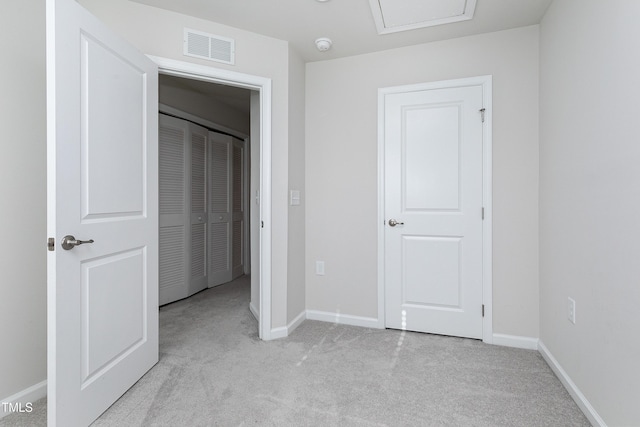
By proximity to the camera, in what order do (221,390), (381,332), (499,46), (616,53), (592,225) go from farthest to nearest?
(381,332) → (499,46) → (221,390) → (592,225) → (616,53)

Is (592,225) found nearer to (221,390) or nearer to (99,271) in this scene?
(221,390)

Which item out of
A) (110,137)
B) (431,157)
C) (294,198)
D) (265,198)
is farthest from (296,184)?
(110,137)

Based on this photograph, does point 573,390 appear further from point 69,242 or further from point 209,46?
point 209,46

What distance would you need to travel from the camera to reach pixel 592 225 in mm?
1566

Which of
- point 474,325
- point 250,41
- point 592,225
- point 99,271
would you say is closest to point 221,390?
point 99,271

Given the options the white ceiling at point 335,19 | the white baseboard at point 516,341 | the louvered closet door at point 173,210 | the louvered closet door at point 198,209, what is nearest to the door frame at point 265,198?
the white ceiling at point 335,19

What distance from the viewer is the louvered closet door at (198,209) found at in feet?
12.3

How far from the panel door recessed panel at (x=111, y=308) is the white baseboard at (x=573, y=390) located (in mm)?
2381

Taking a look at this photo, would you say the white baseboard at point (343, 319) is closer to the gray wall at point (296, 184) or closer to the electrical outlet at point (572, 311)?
the gray wall at point (296, 184)

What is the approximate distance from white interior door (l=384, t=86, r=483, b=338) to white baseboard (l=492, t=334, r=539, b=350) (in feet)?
0.42

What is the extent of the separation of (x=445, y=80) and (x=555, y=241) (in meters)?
1.42

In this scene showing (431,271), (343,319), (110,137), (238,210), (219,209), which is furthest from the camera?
(238,210)

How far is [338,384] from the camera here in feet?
6.14

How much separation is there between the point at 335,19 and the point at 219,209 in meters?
2.78
